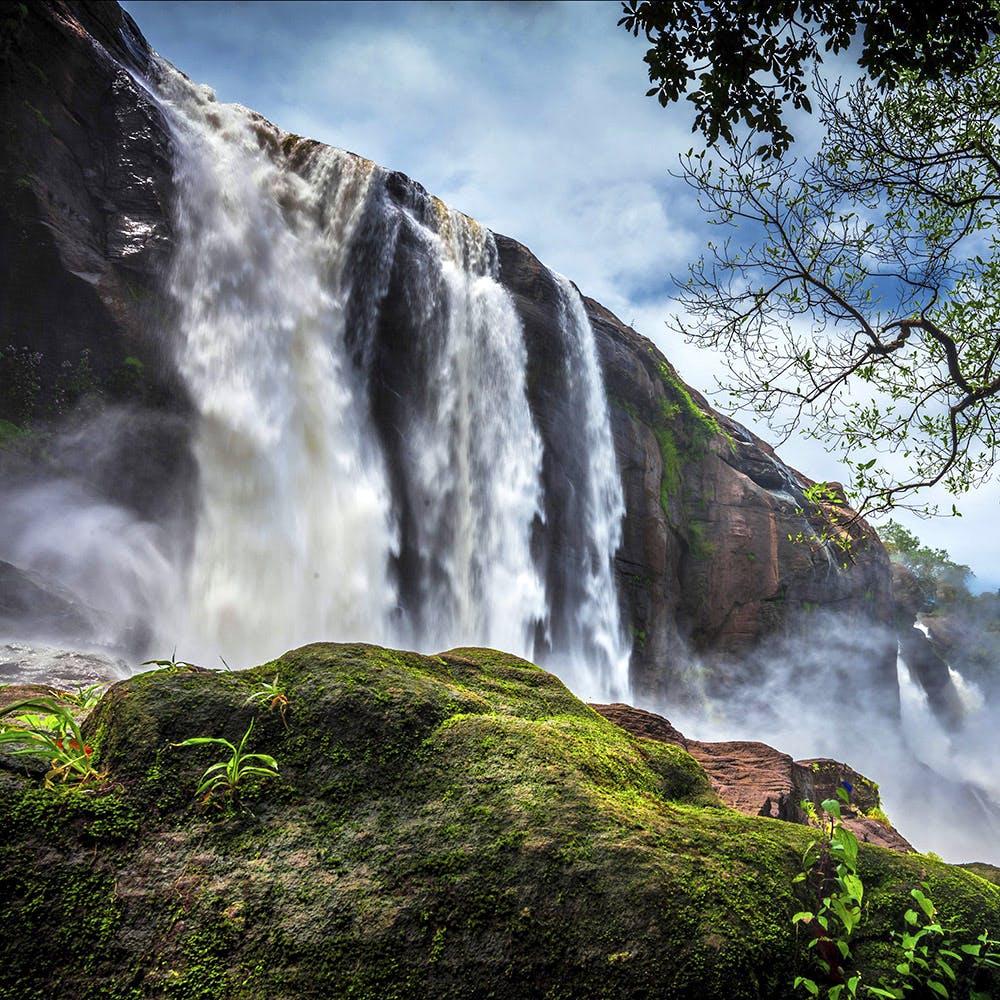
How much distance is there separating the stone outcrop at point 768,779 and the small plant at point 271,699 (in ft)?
13.2

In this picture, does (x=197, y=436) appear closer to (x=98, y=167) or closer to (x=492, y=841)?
(x=98, y=167)

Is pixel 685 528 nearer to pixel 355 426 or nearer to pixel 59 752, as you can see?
pixel 355 426

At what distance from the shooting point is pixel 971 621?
1906 inches

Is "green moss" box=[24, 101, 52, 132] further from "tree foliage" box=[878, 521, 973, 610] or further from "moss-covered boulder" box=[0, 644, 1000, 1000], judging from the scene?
"tree foliage" box=[878, 521, 973, 610]

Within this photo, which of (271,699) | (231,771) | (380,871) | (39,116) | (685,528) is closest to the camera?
(380,871)

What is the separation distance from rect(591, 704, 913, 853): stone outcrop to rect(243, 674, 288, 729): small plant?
13.2 ft

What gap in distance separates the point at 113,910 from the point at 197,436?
13.4m

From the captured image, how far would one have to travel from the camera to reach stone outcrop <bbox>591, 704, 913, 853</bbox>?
6443 mm

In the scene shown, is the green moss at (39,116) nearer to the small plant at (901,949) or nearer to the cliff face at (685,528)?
the cliff face at (685,528)

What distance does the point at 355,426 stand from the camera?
16141mm

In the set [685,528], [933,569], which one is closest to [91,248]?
[685,528]

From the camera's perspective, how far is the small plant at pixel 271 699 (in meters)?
2.47

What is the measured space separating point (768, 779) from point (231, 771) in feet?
21.9

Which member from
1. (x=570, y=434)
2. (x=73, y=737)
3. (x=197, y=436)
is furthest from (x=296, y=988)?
(x=570, y=434)
